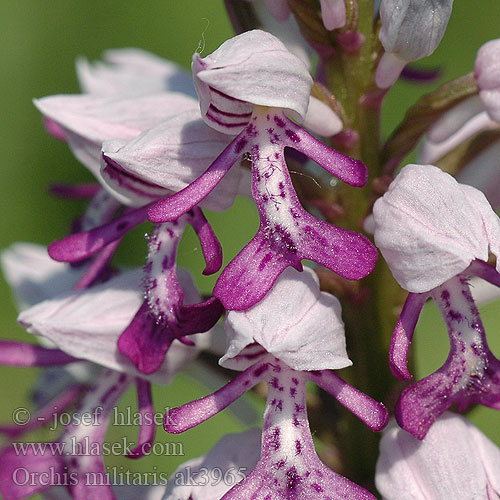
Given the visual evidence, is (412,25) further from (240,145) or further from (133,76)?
(133,76)

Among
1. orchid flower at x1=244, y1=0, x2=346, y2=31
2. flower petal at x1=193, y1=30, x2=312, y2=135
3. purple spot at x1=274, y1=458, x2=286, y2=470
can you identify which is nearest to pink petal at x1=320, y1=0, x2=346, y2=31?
orchid flower at x1=244, y1=0, x2=346, y2=31

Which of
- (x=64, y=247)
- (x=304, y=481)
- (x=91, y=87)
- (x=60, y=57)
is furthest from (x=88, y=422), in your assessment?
(x=60, y=57)

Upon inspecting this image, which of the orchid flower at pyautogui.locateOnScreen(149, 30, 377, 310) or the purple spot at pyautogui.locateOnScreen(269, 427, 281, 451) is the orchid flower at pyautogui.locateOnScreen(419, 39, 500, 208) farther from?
the purple spot at pyautogui.locateOnScreen(269, 427, 281, 451)

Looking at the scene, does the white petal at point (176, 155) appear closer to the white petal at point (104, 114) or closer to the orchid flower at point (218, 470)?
the white petal at point (104, 114)

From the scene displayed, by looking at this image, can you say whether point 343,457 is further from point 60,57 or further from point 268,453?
point 60,57

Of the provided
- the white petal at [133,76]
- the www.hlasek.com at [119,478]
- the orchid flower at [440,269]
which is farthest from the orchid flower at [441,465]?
the white petal at [133,76]
